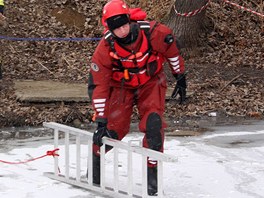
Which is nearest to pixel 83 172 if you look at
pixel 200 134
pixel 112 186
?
pixel 112 186

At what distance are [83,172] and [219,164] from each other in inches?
53.8

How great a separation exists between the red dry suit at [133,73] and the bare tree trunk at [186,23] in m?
5.35

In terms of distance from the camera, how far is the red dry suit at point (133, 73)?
206 inches

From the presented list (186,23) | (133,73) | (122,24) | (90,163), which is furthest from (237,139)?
(186,23)

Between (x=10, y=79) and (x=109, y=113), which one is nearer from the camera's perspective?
(x=109, y=113)

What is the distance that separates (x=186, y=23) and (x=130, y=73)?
5837mm

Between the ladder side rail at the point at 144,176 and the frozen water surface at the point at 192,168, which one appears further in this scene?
the frozen water surface at the point at 192,168

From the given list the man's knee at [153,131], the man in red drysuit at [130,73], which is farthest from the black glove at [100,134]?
the man's knee at [153,131]

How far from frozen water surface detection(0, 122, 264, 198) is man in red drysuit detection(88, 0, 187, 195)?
55 cm

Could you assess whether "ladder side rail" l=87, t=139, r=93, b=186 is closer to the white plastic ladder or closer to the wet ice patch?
the white plastic ladder

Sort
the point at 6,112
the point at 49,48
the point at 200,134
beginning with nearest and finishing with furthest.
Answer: the point at 200,134 < the point at 6,112 < the point at 49,48

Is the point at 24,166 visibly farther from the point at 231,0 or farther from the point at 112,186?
the point at 231,0

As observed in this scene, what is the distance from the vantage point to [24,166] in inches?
251

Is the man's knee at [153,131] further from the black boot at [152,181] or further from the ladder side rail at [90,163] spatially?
the ladder side rail at [90,163]
